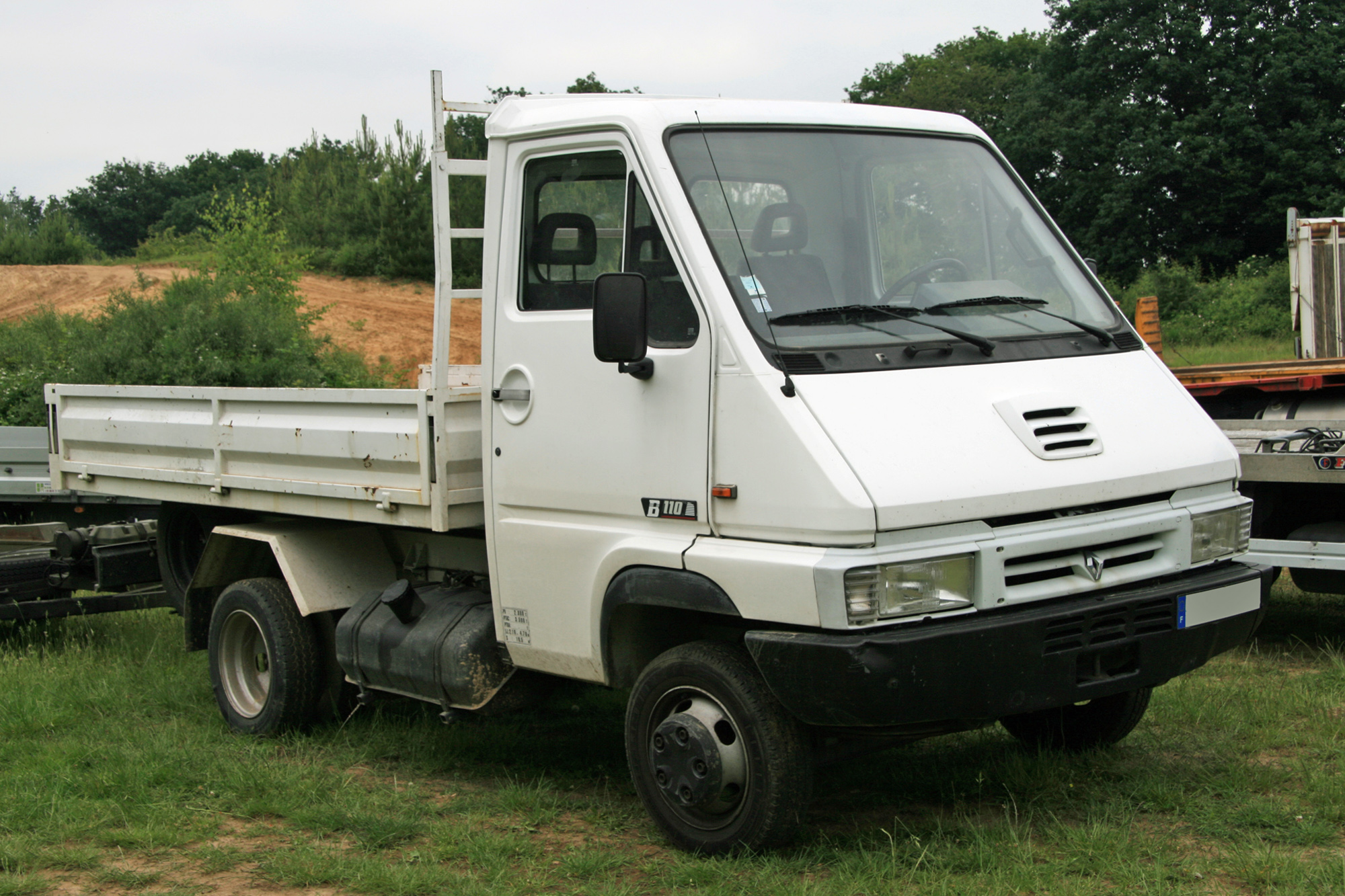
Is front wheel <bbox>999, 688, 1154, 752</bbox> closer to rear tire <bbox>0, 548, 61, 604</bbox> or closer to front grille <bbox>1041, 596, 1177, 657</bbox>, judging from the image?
front grille <bbox>1041, 596, 1177, 657</bbox>

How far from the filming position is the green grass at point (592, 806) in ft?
14.0

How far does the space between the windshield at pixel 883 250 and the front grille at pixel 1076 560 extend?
691 mm

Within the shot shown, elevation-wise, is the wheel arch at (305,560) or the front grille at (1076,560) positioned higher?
the front grille at (1076,560)

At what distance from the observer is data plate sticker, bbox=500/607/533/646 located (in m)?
5.02

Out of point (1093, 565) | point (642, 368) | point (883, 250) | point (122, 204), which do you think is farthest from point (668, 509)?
point (122, 204)

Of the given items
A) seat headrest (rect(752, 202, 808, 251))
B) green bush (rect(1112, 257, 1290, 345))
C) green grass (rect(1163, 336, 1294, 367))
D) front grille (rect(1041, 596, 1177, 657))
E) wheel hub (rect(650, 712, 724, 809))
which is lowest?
wheel hub (rect(650, 712, 724, 809))

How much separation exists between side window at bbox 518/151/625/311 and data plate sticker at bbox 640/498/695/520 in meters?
0.81

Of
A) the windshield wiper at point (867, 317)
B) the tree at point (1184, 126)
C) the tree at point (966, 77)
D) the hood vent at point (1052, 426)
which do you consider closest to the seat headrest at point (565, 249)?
the windshield wiper at point (867, 317)

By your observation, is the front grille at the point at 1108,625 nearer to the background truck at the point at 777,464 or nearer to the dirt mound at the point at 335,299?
the background truck at the point at 777,464

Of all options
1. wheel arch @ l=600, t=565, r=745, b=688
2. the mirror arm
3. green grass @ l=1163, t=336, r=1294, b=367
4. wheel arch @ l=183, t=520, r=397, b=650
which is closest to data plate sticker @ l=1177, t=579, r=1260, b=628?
wheel arch @ l=600, t=565, r=745, b=688

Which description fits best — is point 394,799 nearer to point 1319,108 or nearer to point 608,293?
point 608,293

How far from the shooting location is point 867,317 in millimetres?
4473

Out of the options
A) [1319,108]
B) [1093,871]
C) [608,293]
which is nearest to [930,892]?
[1093,871]

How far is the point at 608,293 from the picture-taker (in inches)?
168
